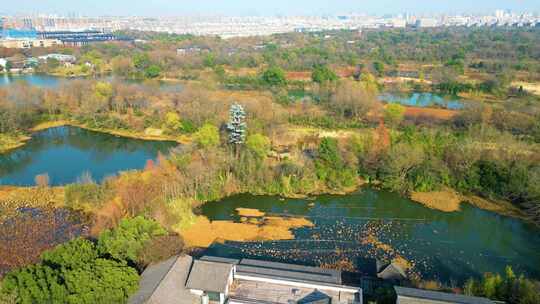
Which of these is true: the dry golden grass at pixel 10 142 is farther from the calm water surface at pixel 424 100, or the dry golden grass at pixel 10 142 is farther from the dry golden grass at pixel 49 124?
the calm water surface at pixel 424 100

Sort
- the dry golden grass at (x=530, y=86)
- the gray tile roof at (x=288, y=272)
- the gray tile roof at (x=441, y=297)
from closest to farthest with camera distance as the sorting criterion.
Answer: the gray tile roof at (x=441, y=297), the gray tile roof at (x=288, y=272), the dry golden grass at (x=530, y=86)

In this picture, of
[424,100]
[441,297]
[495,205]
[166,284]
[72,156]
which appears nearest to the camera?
[441,297]

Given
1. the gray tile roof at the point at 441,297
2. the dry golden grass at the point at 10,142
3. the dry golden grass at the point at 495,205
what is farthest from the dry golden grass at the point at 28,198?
the dry golden grass at the point at 495,205

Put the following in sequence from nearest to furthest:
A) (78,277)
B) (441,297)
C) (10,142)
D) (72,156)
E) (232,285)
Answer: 1. (441,297)
2. (78,277)
3. (232,285)
4. (72,156)
5. (10,142)

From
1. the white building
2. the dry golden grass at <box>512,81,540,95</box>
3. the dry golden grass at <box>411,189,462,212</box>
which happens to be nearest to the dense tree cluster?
the white building

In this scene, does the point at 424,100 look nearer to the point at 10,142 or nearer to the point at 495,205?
the point at 495,205

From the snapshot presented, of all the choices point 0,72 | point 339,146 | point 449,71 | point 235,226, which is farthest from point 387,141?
point 0,72

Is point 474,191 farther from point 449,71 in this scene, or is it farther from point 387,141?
point 449,71

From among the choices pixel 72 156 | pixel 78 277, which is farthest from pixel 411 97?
pixel 78 277
